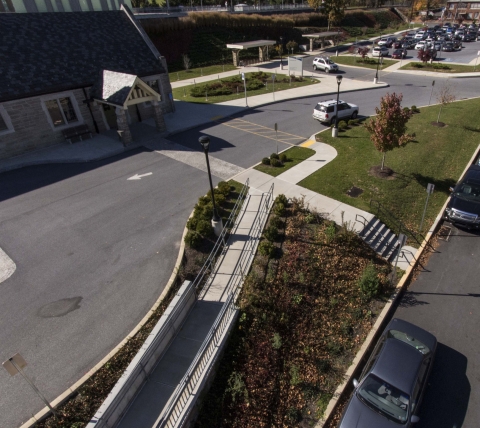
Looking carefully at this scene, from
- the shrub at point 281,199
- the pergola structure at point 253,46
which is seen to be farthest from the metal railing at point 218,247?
the pergola structure at point 253,46

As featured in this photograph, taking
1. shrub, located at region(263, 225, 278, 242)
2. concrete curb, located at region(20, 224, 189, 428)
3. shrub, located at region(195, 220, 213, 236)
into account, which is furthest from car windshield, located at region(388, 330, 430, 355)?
concrete curb, located at region(20, 224, 189, 428)

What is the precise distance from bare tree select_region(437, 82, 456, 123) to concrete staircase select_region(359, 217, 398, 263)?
15.6 metres

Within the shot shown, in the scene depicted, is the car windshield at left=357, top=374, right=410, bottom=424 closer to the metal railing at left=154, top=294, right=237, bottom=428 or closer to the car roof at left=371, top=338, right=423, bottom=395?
the car roof at left=371, top=338, right=423, bottom=395

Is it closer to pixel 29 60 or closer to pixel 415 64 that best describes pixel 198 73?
pixel 29 60

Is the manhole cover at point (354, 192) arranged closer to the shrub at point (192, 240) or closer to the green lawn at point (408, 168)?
the green lawn at point (408, 168)

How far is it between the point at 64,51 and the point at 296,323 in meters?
25.0

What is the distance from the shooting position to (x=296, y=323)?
1113 centimetres

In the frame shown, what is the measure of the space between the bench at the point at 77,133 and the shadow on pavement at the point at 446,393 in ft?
80.1

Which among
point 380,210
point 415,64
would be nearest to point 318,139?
point 380,210

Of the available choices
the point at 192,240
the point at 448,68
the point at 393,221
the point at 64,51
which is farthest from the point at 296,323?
the point at 448,68

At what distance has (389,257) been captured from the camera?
555 inches

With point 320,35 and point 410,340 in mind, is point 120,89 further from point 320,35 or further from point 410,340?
point 320,35

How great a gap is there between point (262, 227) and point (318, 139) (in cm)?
1109

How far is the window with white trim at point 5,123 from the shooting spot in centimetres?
2054
